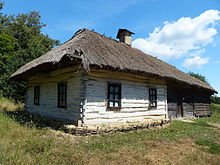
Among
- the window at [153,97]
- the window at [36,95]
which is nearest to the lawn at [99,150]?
the window at [153,97]

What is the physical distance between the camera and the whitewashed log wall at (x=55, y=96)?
7.73 m

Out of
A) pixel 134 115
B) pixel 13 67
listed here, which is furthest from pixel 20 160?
pixel 13 67

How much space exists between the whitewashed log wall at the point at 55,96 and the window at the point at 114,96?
1.51m

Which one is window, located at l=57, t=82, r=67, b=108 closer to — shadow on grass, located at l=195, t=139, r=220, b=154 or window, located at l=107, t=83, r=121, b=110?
window, located at l=107, t=83, r=121, b=110

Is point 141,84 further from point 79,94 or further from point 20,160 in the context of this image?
point 20,160

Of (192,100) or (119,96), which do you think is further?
(192,100)

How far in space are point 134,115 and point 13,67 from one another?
1403 cm

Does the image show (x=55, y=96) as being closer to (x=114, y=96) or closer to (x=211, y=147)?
(x=114, y=96)

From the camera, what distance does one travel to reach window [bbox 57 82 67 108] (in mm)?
8757

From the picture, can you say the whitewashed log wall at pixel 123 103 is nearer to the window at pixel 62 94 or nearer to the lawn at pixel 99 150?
the lawn at pixel 99 150

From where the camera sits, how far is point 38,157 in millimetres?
4098

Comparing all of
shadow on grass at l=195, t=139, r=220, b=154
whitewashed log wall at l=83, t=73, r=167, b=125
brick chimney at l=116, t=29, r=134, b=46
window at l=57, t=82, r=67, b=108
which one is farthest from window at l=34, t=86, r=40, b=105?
shadow on grass at l=195, t=139, r=220, b=154

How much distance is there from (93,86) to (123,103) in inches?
76.5

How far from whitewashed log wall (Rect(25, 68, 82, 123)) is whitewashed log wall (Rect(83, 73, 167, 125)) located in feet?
1.52
